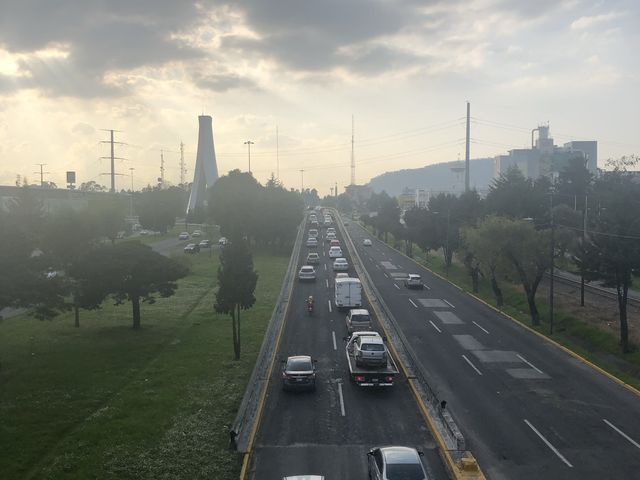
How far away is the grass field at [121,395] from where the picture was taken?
19.2 meters

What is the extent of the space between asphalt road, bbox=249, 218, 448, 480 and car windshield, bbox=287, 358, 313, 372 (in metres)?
1.12

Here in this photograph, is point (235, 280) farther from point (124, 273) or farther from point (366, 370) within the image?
point (366, 370)

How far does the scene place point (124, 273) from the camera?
37.7 m

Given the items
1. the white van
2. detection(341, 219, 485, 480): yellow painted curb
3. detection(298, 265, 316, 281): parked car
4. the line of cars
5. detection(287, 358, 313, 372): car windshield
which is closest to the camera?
the line of cars

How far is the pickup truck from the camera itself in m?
26.8

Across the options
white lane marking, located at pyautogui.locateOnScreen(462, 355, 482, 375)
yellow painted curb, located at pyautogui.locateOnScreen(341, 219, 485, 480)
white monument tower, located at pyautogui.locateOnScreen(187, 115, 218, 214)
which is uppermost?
white monument tower, located at pyautogui.locateOnScreen(187, 115, 218, 214)

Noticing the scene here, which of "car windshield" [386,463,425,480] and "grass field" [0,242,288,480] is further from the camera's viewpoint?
"grass field" [0,242,288,480]

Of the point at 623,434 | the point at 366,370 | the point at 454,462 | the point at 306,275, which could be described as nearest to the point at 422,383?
the point at 366,370

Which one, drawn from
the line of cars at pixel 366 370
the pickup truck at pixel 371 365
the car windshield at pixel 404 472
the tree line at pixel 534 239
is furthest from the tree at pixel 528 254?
the car windshield at pixel 404 472

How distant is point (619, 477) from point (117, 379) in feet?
73.1

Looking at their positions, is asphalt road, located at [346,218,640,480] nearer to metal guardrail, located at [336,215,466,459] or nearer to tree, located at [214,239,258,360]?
metal guardrail, located at [336,215,466,459]

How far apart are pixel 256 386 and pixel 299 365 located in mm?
2337

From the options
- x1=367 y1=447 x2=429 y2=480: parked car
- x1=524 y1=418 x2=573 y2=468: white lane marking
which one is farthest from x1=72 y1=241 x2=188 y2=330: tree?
x1=524 y1=418 x2=573 y2=468: white lane marking

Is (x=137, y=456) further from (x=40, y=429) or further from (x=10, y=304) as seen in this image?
(x=10, y=304)
